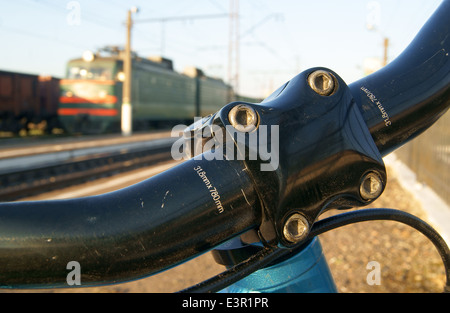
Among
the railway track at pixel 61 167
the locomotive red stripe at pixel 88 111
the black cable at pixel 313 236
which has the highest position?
the locomotive red stripe at pixel 88 111

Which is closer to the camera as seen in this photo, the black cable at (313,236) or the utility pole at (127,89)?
the black cable at (313,236)

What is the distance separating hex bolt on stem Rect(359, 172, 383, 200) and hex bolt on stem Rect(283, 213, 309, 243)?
0.11 metres

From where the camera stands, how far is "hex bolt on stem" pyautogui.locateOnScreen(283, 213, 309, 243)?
2.12ft

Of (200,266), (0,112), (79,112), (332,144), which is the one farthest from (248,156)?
(0,112)

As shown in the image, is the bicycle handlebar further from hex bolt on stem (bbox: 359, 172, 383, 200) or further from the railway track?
the railway track

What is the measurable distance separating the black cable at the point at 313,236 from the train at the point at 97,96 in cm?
1711

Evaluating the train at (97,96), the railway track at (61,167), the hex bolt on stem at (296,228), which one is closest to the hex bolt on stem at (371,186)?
the hex bolt on stem at (296,228)

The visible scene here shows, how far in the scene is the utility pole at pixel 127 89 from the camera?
19469mm

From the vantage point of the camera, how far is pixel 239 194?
63 cm

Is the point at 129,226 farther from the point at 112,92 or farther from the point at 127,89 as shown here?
the point at 112,92

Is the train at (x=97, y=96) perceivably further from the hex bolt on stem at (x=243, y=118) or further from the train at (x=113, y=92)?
the hex bolt on stem at (x=243, y=118)

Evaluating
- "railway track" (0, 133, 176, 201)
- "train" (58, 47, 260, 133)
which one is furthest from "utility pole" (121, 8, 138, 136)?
"railway track" (0, 133, 176, 201)

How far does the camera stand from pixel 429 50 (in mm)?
787

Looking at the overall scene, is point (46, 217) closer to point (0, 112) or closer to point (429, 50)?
point (429, 50)
